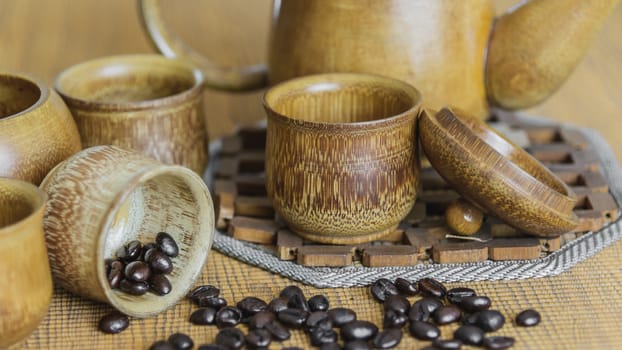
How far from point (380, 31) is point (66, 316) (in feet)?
1.43

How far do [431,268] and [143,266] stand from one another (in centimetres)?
28

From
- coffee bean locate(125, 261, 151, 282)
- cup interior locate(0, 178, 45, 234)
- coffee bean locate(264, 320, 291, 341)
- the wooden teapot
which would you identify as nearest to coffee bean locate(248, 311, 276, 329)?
coffee bean locate(264, 320, 291, 341)

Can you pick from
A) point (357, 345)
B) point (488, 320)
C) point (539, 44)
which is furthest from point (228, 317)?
point (539, 44)

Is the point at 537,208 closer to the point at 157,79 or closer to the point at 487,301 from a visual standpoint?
the point at 487,301

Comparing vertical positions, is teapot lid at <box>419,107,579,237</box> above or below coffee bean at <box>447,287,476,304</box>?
above

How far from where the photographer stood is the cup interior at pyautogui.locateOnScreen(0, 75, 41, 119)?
0.88m

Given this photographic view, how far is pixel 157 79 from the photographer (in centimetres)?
104

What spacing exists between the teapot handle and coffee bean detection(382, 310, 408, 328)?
0.44 m

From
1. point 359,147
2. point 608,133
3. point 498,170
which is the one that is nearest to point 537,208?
point 498,170

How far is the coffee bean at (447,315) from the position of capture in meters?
0.78

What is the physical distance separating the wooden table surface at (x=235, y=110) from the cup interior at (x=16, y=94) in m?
0.20

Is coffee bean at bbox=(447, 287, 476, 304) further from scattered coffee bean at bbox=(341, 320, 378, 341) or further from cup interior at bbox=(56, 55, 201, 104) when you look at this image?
cup interior at bbox=(56, 55, 201, 104)

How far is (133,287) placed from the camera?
0.80 m

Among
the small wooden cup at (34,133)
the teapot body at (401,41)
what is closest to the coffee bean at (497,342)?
the teapot body at (401,41)
